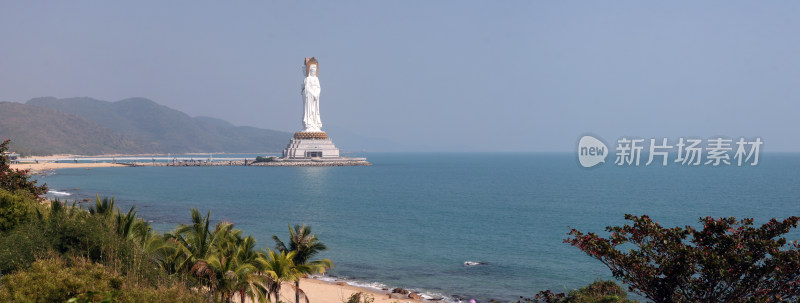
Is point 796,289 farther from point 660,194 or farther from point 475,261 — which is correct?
point 660,194

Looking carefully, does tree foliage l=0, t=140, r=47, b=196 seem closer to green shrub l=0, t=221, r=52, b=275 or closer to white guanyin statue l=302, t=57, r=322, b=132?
green shrub l=0, t=221, r=52, b=275

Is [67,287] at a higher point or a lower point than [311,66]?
lower

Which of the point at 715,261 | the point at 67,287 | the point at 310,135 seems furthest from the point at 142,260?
the point at 310,135

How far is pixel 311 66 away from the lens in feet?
452

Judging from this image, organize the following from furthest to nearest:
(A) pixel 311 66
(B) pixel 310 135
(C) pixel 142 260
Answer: (B) pixel 310 135 → (A) pixel 311 66 → (C) pixel 142 260

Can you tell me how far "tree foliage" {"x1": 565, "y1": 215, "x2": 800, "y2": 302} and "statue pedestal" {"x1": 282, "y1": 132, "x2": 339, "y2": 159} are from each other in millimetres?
130321

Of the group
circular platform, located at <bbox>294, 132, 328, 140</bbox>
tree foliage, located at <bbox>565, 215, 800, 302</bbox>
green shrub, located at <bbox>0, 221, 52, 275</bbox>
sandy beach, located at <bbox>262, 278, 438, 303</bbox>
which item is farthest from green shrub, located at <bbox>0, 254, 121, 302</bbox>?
circular platform, located at <bbox>294, 132, 328, 140</bbox>

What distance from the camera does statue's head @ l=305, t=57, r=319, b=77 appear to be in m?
138

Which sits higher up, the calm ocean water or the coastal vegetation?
the coastal vegetation

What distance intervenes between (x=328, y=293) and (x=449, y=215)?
3236 centimetres

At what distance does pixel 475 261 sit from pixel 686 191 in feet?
216

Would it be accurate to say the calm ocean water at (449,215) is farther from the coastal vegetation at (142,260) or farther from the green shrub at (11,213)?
the green shrub at (11,213)

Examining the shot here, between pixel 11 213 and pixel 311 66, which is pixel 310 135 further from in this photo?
pixel 11 213

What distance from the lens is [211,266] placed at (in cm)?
1842
